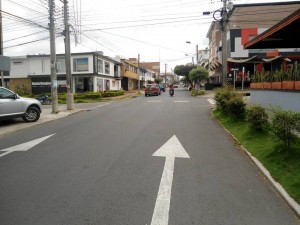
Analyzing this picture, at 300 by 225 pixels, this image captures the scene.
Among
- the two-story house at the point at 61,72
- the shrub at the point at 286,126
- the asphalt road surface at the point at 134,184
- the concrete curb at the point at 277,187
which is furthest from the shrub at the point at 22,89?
the shrub at the point at 286,126

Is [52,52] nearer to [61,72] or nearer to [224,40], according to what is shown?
[224,40]

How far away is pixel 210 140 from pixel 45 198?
241 inches

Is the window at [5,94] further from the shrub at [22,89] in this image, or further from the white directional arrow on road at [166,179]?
the shrub at [22,89]

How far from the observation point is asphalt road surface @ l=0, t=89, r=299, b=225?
4.46 m

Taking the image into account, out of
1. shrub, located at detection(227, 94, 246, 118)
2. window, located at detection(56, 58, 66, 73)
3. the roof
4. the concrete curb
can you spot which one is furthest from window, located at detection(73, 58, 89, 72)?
the concrete curb

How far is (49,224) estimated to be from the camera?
4.17 m

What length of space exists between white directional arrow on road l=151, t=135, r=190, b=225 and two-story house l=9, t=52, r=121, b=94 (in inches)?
1377

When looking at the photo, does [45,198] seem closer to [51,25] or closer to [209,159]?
[209,159]

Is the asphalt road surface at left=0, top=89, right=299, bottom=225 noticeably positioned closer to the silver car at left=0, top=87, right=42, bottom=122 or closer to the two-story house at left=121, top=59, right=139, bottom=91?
the silver car at left=0, top=87, right=42, bottom=122

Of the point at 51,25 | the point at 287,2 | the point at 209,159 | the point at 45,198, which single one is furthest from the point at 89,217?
the point at 287,2

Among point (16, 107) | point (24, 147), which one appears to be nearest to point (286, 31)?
point (24, 147)

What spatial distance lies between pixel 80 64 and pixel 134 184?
39.8m

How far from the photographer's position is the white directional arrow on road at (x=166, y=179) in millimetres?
4435

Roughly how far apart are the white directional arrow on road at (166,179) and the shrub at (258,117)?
7.60 feet
